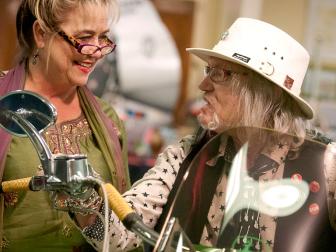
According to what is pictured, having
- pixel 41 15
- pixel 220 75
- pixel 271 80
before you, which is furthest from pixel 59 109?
pixel 271 80

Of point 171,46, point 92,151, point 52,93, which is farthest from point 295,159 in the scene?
Result: point 171,46

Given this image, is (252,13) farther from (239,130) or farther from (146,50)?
(239,130)

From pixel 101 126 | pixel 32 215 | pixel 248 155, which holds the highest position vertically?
pixel 248 155

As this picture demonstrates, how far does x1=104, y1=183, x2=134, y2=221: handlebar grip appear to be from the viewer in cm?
101

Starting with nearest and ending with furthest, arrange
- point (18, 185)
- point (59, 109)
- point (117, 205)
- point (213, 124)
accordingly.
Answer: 1. point (117, 205)
2. point (18, 185)
3. point (213, 124)
4. point (59, 109)

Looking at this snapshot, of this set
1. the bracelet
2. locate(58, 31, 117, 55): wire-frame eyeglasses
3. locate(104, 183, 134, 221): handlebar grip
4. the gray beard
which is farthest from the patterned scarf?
locate(104, 183, 134, 221): handlebar grip

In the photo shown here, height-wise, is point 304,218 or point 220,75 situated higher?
point 220,75

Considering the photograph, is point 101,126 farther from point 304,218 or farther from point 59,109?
point 304,218

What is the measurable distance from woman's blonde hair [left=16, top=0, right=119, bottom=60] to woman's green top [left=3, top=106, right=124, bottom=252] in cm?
26

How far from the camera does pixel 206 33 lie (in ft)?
15.3

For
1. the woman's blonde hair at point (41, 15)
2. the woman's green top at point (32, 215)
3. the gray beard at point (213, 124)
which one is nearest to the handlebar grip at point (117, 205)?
the gray beard at point (213, 124)

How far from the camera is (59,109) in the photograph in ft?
5.67

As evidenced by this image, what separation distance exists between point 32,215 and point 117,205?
0.65 meters

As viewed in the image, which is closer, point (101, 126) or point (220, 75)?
point (220, 75)
